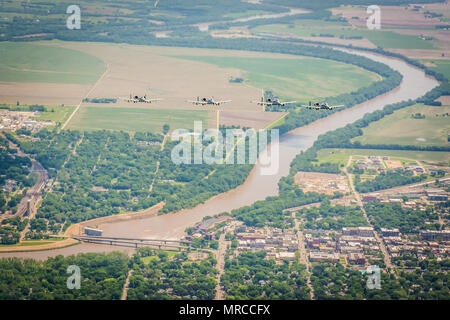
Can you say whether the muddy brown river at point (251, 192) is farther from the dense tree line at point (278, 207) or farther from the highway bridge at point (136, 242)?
the dense tree line at point (278, 207)

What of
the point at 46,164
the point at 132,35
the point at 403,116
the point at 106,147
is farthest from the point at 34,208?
the point at 132,35

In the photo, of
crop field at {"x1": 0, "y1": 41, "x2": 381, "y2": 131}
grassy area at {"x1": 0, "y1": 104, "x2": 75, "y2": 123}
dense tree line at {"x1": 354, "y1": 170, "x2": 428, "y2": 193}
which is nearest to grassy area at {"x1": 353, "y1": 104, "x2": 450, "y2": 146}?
dense tree line at {"x1": 354, "y1": 170, "x2": 428, "y2": 193}

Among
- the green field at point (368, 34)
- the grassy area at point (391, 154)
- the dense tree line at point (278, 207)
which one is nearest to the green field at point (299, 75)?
the green field at point (368, 34)

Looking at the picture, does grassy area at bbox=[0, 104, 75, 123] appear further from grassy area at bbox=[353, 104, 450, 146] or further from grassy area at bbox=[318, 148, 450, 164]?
grassy area at bbox=[353, 104, 450, 146]

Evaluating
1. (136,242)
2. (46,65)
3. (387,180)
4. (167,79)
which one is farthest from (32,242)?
(46,65)

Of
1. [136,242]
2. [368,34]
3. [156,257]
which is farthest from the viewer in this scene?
[368,34]

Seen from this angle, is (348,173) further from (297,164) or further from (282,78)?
(282,78)

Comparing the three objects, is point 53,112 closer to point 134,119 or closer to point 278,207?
point 134,119
